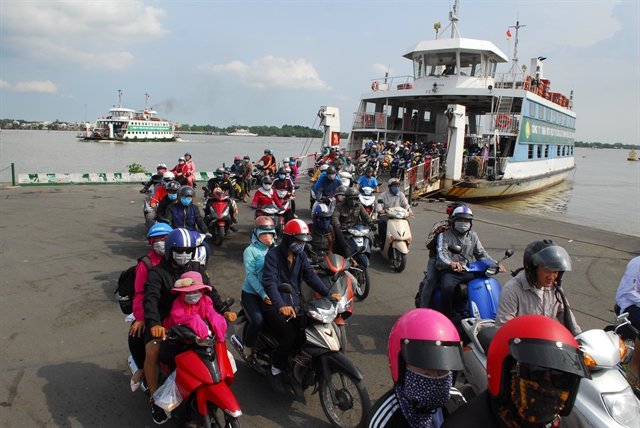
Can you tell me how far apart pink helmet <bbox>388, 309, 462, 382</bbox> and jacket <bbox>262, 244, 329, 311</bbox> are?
186 centimetres

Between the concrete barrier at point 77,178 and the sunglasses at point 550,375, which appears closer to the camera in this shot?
the sunglasses at point 550,375

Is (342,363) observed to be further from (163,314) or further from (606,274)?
(606,274)

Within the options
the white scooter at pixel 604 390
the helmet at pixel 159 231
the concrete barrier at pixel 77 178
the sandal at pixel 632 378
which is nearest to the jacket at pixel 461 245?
the sandal at pixel 632 378

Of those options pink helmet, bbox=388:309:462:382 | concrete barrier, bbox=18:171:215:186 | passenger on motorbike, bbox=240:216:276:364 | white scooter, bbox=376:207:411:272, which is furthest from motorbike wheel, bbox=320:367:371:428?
concrete barrier, bbox=18:171:215:186

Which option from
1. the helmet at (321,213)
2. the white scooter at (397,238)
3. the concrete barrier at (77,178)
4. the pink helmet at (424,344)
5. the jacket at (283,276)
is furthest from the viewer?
the concrete barrier at (77,178)

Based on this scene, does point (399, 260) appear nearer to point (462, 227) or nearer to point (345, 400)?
point (462, 227)

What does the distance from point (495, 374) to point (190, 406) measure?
2239mm

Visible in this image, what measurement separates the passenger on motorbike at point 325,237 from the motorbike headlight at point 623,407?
3740 mm

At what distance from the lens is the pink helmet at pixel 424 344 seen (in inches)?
72.4

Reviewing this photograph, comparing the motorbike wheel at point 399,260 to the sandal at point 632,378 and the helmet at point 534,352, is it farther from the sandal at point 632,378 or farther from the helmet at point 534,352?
the helmet at point 534,352

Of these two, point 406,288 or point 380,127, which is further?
point 380,127

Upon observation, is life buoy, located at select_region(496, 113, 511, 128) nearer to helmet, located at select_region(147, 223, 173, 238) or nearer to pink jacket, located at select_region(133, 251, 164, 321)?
helmet, located at select_region(147, 223, 173, 238)

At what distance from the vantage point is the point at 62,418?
11.1ft

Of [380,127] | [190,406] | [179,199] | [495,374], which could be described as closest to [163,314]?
[190,406]
